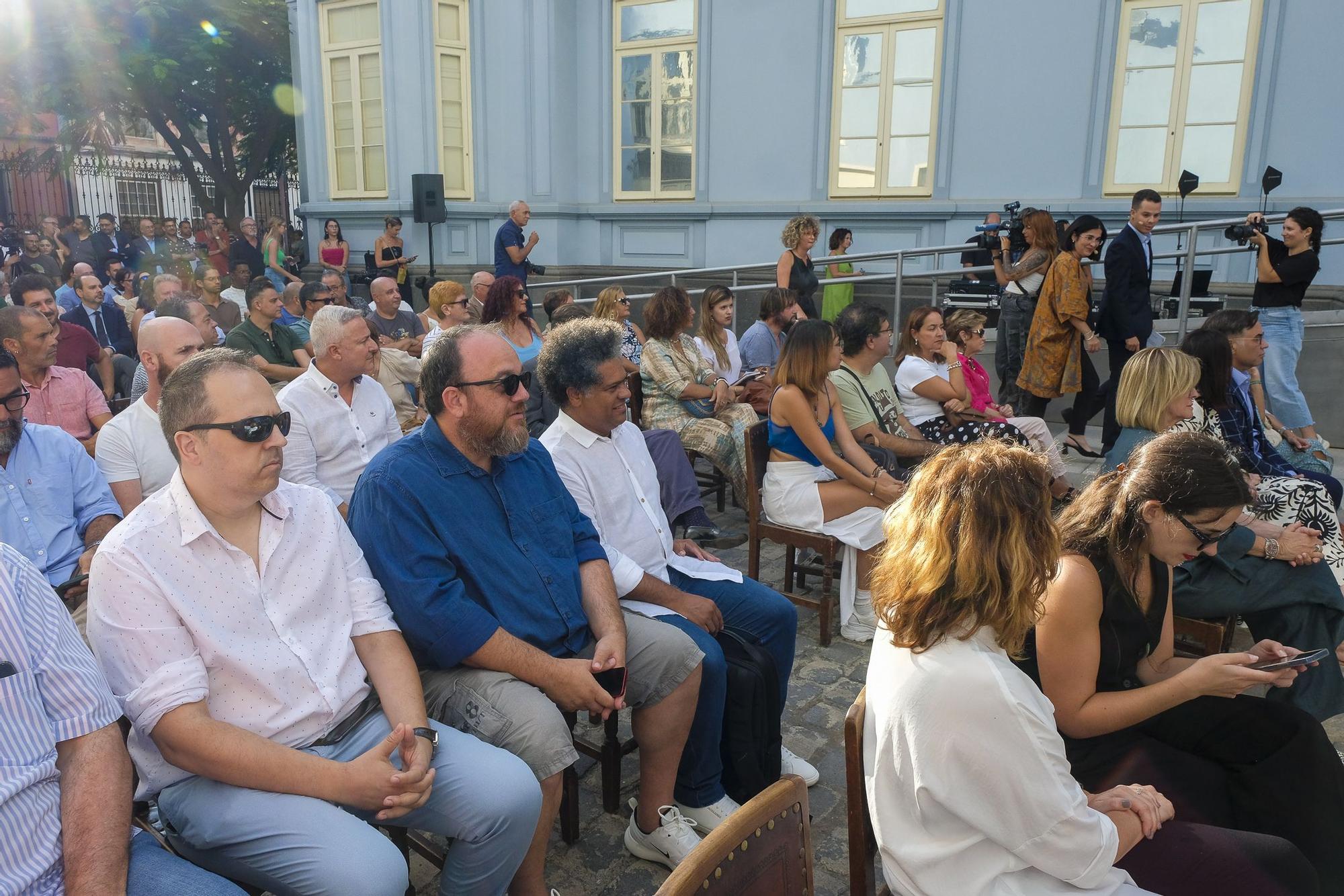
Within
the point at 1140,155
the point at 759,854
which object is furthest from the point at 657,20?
the point at 759,854

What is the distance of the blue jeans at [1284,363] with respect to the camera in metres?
5.93

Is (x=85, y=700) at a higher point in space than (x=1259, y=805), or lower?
higher

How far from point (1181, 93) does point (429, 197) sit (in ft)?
26.5

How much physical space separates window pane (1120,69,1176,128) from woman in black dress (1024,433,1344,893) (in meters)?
7.65

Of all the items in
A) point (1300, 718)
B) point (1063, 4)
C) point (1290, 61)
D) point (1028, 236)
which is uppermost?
point (1063, 4)

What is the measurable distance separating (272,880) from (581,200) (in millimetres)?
10487

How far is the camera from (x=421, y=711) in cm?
198

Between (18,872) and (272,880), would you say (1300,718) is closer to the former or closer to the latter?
(272,880)

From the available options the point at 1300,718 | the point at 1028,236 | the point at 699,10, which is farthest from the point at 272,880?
the point at 699,10

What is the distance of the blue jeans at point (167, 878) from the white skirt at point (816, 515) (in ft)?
8.45

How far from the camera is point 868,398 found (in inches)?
174

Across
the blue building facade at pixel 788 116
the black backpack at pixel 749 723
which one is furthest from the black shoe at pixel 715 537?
the blue building facade at pixel 788 116

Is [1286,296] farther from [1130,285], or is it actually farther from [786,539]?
[786,539]

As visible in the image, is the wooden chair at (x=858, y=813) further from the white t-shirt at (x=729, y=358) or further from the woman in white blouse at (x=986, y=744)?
the white t-shirt at (x=729, y=358)
